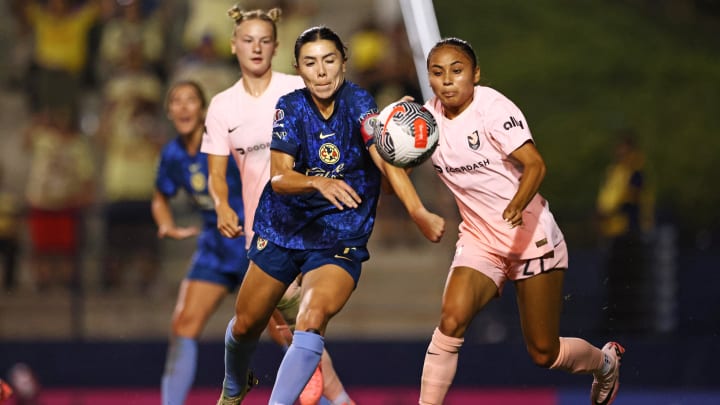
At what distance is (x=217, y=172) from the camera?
7.58 meters

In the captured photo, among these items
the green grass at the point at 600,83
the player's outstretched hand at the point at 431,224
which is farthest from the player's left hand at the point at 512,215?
the green grass at the point at 600,83

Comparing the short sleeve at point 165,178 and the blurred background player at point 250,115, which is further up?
the blurred background player at point 250,115

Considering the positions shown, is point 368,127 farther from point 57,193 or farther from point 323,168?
point 57,193

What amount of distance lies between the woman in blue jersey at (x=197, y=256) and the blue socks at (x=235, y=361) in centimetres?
110

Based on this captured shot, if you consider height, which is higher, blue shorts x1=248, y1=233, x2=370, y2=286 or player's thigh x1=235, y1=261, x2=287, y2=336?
blue shorts x1=248, y1=233, x2=370, y2=286

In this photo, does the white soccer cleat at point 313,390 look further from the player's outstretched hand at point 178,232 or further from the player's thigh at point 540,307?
the player's outstretched hand at point 178,232

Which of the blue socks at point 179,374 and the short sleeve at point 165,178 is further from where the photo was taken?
the short sleeve at point 165,178

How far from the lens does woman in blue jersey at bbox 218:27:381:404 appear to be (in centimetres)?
659

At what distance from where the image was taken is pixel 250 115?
7.55 m

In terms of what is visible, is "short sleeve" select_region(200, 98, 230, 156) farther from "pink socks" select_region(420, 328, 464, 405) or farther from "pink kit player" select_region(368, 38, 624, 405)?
"pink socks" select_region(420, 328, 464, 405)

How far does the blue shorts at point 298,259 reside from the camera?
22.3 ft

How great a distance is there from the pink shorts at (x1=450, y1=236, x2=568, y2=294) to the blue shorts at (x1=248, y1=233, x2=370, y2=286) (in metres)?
0.63

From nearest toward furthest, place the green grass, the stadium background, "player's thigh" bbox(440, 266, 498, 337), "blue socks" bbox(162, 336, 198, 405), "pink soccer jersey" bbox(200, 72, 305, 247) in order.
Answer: "player's thigh" bbox(440, 266, 498, 337) < "pink soccer jersey" bbox(200, 72, 305, 247) < "blue socks" bbox(162, 336, 198, 405) < the stadium background < the green grass

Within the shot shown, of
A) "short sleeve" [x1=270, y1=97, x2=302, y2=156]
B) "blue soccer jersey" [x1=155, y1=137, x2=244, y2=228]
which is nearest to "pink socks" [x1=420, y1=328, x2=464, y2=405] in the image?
"short sleeve" [x1=270, y1=97, x2=302, y2=156]
